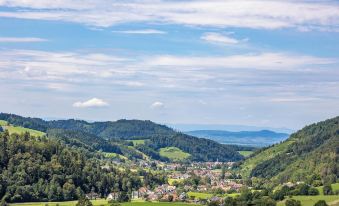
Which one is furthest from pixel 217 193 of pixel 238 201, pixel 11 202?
pixel 11 202

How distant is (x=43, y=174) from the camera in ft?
576

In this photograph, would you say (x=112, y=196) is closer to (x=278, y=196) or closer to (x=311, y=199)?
(x=278, y=196)

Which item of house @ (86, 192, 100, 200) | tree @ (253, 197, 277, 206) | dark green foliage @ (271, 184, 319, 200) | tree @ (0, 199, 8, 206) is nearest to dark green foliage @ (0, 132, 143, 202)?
house @ (86, 192, 100, 200)

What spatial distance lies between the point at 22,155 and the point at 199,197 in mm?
58164

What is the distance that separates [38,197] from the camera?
535ft

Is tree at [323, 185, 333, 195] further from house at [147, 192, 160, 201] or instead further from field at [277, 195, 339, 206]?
house at [147, 192, 160, 201]

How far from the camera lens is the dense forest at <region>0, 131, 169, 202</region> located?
163625 mm

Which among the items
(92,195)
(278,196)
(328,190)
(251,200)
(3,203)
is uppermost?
(328,190)

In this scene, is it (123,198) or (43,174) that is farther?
(43,174)

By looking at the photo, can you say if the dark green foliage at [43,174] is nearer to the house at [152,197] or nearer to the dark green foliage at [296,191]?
the house at [152,197]

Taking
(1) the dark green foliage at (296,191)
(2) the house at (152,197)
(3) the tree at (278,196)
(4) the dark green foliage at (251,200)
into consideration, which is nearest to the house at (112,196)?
(2) the house at (152,197)

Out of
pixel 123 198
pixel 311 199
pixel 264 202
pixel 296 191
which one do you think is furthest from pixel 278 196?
pixel 123 198

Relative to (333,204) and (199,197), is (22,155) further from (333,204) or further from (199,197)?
(333,204)

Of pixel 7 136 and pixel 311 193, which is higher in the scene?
pixel 7 136
